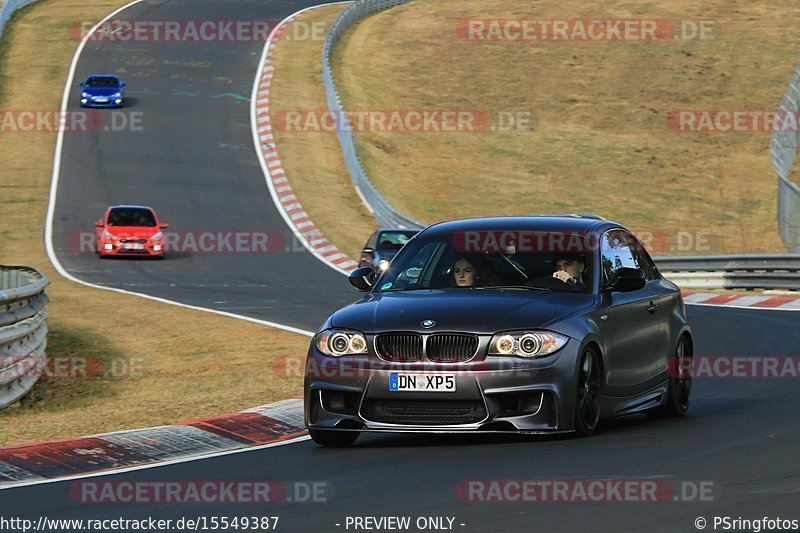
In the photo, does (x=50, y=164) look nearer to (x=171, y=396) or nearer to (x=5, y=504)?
(x=171, y=396)

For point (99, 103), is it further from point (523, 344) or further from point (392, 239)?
point (523, 344)

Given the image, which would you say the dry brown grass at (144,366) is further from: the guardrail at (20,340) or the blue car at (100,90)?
the blue car at (100,90)

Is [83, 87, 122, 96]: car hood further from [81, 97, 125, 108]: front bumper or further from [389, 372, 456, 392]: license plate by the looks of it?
[389, 372, 456, 392]: license plate

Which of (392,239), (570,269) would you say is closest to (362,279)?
Result: (570,269)

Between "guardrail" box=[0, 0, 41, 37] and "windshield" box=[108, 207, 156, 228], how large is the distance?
29141 millimetres

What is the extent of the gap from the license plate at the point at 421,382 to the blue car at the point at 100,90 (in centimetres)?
4227

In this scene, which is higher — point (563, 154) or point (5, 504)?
point (5, 504)

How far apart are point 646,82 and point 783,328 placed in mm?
40796

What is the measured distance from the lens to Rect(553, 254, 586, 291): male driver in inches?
412

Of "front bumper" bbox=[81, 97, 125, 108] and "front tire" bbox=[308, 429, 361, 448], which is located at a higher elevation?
"front tire" bbox=[308, 429, 361, 448]

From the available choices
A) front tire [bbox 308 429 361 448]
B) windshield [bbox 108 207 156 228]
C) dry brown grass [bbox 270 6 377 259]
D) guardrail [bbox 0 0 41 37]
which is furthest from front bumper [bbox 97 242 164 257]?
guardrail [bbox 0 0 41 37]

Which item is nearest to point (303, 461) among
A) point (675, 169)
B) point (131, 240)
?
point (131, 240)

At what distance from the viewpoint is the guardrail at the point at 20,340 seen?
42.4ft

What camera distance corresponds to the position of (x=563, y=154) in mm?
50812
